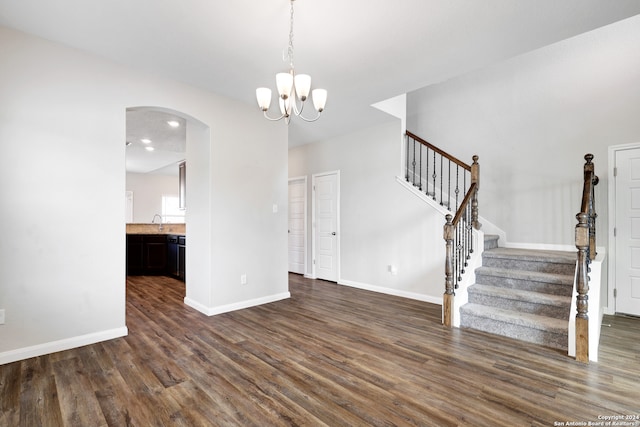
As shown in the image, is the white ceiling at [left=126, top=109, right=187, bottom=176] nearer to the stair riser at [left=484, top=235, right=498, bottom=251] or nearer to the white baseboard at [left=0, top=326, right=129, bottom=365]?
the white baseboard at [left=0, top=326, right=129, bottom=365]

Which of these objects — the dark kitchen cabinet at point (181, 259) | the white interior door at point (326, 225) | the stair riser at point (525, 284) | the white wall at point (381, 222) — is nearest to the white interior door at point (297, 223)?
the white interior door at point (326, 225)

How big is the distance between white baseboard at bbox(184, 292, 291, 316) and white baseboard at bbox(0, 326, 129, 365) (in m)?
0.88

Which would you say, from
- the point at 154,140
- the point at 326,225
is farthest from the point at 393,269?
the point at 154,140

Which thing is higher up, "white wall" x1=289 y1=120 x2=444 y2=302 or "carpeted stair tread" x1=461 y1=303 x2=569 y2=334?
"white wall" x1=289 y1=120 x2=444 y2=302

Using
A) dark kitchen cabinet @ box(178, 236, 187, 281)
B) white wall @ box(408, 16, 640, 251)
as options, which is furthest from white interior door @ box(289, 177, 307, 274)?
white wall @ box(408, 16, 640, 251)

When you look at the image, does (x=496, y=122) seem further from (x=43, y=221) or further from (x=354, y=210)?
(x=43, y=221)

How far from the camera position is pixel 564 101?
4176 mm

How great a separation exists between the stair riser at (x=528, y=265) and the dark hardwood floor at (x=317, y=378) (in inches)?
28.4

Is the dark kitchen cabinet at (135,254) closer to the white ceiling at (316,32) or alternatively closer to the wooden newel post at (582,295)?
the white ceiling at (316,32)

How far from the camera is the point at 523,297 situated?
3.24 m

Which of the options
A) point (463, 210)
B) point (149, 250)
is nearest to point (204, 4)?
point (463, 210)

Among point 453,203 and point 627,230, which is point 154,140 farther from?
point 627,230

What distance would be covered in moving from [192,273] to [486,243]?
389 centimetres

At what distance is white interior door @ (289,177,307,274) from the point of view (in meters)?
6.32
